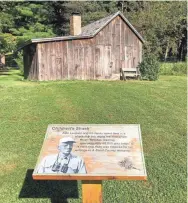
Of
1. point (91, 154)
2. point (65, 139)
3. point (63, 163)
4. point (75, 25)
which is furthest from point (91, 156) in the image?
point (75, 25)

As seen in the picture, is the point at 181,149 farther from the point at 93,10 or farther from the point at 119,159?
the point at 93,10

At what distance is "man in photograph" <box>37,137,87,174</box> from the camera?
14.0 feet

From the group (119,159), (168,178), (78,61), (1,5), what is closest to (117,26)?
(78,61)

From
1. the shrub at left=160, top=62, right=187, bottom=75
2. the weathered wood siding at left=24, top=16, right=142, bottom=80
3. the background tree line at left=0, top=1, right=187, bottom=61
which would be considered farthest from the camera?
the background tree line at left=0, top=1, right=187, bottom=61

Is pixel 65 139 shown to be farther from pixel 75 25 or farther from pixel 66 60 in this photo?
pixel 75 25

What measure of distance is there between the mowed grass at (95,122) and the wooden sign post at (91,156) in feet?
4.51

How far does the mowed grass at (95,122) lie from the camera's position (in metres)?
5.85

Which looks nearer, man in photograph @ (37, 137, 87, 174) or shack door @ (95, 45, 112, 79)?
man in photograph @ (37, 137, 87, 174)

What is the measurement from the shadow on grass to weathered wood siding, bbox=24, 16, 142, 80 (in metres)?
18.1

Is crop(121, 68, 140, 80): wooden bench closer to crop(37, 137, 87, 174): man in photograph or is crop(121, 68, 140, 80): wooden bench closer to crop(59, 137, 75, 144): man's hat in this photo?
crop(59, 137, 75, 144): man's hat

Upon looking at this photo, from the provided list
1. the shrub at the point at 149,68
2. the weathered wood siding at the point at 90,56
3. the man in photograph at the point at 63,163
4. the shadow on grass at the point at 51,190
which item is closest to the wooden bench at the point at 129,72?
the shrub at the point at 149,68

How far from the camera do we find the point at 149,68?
2472cm

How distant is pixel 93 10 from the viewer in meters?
58.1

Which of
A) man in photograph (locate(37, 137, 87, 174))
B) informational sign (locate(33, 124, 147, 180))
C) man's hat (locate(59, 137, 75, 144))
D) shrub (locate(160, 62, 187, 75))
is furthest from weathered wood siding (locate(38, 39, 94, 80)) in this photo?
man in photograph (locate(37, 137, 87, 174))
